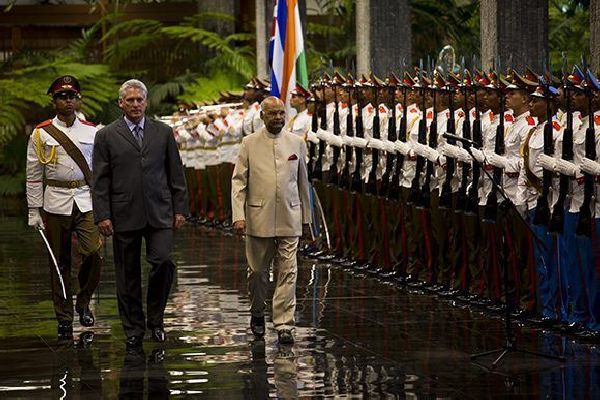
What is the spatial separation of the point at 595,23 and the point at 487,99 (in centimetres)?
109

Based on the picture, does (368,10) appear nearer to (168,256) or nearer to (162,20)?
(168,256)

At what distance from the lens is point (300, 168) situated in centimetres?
1295

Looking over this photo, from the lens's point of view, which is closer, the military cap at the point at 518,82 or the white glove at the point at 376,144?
the military cap at the point at 518,82

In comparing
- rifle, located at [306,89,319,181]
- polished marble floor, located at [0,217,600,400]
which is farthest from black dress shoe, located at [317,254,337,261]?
polished marble floor, located at [0,217,600,400]

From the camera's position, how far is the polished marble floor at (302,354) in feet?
34.4

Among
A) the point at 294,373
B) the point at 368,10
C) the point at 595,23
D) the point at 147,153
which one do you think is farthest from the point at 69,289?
the point at 368,10

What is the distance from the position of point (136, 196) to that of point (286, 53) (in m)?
10.4

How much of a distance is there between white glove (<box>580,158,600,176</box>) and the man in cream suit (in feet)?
6.89

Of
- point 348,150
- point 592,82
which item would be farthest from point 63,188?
point 348,150

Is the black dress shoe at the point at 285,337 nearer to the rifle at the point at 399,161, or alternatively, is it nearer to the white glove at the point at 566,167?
the white glove at the point at 566,167

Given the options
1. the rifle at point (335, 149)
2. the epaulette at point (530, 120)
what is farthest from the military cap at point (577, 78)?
the rifle at point (335, 149)

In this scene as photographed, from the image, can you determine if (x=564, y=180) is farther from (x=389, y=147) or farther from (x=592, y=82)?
(x=389, y=147)

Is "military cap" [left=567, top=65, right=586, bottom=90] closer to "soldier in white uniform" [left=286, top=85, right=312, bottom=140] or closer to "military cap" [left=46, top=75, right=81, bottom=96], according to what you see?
"military cap" [left=46, top=75, right=81, bottom=96]

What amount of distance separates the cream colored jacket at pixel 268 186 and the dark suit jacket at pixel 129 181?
675mm
